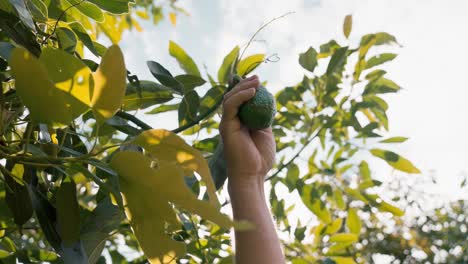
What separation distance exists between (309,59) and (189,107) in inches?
18.2

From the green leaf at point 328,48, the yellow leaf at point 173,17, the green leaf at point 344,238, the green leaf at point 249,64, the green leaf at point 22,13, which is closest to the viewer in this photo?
the green leaf at point 22,13

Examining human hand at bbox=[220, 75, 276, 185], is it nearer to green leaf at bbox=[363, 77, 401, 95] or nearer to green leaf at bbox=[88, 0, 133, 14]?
green leaf at bbox=[88, 0, 133, 14]

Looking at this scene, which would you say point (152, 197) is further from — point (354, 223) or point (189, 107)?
point (354, 223)

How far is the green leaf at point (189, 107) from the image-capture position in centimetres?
110

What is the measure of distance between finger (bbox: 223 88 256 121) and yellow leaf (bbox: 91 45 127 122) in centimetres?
46

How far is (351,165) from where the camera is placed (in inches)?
72.9

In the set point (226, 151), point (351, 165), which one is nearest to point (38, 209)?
point (226, 151)

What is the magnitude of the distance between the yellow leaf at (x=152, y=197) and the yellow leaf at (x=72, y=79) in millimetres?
66

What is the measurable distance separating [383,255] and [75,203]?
23.1ft

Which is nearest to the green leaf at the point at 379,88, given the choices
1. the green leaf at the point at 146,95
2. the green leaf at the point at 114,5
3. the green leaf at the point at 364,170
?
the green leaf at the point at 364,170

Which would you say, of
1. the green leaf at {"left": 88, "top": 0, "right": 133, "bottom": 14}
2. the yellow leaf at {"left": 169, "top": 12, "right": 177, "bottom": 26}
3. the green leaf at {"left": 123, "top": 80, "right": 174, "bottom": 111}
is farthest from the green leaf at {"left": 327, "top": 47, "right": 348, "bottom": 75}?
the yellow leaf at {"left": 169, "top": 12, "right": 177, "bottom": 26}

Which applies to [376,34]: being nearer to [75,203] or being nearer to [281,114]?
[281,114]

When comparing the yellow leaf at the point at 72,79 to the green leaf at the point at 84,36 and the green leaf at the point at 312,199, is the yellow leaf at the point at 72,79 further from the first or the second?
the green leaf at the point at 312,199

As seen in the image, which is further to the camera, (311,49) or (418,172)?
(418,172)
